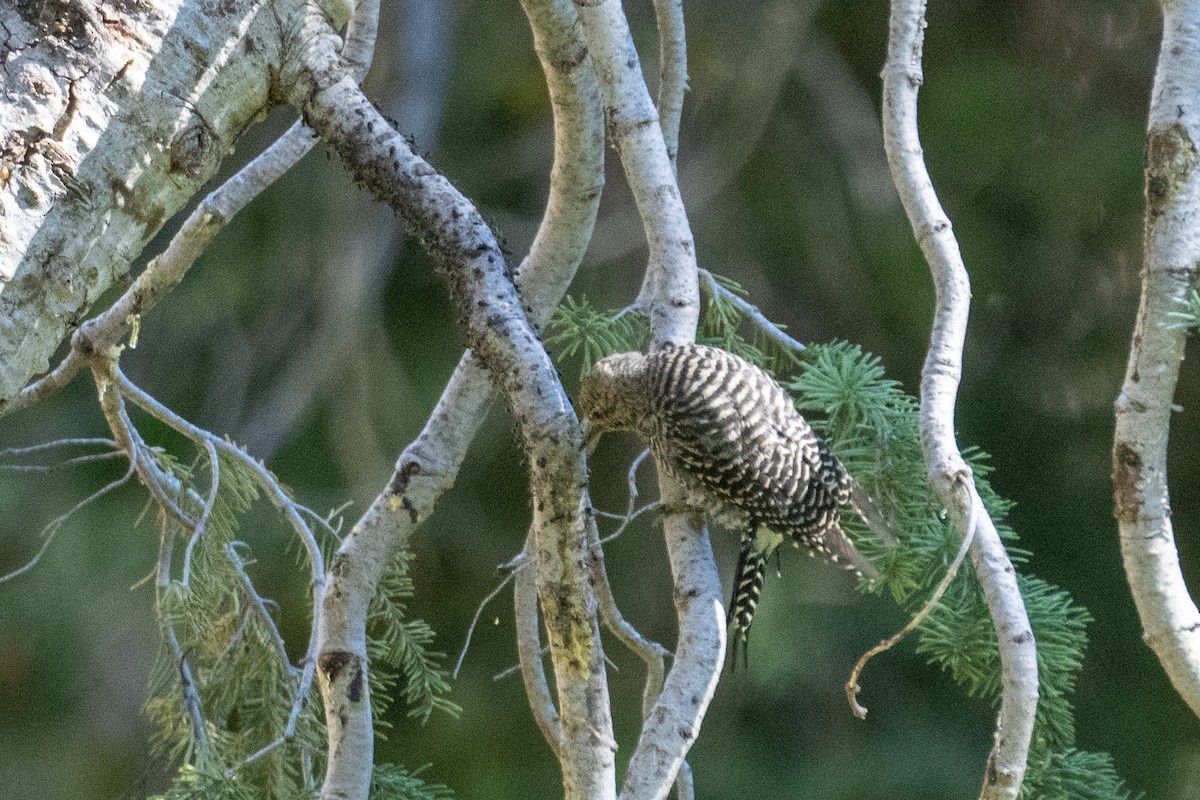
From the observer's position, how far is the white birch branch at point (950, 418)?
985mm

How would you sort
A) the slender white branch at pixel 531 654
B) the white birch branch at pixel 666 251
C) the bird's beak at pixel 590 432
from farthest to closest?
1. the bird's beak at pixel 590 432
2. the slender white branch at pixel 531 654
3. the white birch branch at pixel 666 251

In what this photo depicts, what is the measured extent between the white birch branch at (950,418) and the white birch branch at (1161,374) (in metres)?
0.14

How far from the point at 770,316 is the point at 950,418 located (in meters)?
1.80

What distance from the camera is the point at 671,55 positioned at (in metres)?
1.59

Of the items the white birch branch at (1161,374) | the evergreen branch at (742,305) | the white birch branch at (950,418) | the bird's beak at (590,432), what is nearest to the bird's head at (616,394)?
the bird's beak at (590,432)

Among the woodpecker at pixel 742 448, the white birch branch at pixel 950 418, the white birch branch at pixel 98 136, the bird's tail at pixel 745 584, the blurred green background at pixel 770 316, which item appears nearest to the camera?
the white birch branch at pixel 98 136

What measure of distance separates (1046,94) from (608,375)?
168cm

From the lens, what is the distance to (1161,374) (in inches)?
43.6

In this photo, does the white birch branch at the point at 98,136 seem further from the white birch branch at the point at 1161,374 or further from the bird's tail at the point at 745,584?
the bird's tail at the point at 745,584

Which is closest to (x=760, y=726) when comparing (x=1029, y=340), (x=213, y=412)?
(x=1029, y=340)

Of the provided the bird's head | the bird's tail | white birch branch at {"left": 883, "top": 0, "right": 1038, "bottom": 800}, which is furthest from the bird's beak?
white birch branch at {"left": 883, "top": 0, "right": 1038, "bottom": 800}

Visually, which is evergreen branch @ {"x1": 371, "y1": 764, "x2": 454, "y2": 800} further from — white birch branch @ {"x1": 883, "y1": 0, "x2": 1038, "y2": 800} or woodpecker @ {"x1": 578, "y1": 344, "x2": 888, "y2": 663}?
white birch branch @ {"x1": 883, "y1": 0, "x2": 1038, "y2": 800}

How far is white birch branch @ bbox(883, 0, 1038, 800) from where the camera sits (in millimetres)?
985

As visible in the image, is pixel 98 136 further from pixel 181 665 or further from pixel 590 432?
pixel 590 432
